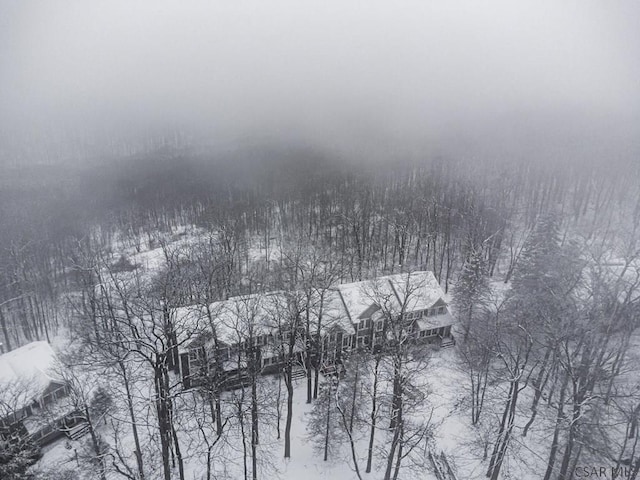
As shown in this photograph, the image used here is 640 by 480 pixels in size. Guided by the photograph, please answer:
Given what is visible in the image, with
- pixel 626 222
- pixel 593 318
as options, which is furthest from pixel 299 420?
pixel 626 222

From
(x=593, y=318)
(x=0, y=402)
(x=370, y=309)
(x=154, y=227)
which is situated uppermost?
(x=593, y=318)

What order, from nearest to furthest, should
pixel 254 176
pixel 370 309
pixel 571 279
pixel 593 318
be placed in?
pixel 593 318 → pixel 571 279 → pixel 370 309 → pixel 254 176

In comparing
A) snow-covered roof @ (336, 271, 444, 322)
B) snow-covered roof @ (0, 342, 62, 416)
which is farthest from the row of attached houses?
snow-covered roof @ (0, 342, 62, 416)

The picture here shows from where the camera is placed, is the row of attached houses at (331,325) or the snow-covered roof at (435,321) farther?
the snow-covered roof at (435,321)

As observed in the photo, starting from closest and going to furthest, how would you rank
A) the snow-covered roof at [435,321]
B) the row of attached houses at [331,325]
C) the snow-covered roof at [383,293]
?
the row of attached houses at [331,325] < the snow-covered roof at [383,293] < the snow-covered roof at [435,321]

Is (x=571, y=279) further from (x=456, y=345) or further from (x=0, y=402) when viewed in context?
(x=0, y=402)

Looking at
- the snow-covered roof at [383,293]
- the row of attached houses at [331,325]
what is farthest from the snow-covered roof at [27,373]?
the snow-covered roof at [383,293]

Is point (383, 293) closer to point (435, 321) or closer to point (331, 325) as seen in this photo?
point (331, 325)

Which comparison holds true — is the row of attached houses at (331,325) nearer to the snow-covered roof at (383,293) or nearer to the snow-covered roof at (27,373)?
the snow-covered roof at (383,293)

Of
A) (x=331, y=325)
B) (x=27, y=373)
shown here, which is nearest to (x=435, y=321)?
(x=331, y=325)

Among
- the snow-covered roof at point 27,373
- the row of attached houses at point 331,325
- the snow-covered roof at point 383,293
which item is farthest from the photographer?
the snow-covered roof at point 383,293
